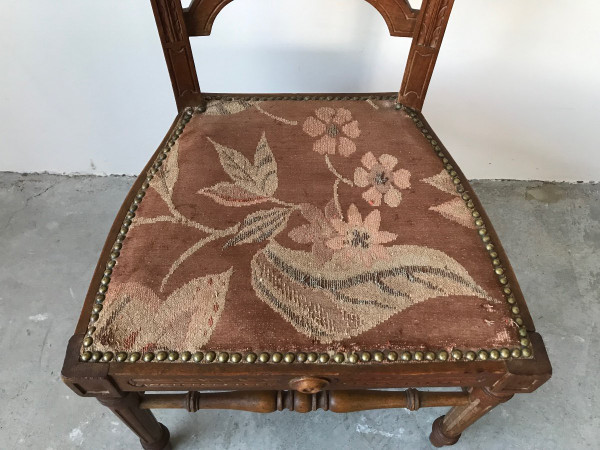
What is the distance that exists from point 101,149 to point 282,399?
0.82 meters

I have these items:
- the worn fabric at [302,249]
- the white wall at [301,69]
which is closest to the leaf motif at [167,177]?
the worn fabric at [302,249]

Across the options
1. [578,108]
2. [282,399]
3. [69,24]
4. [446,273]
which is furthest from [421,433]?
[69,24]

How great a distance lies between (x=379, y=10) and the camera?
66 centimetres

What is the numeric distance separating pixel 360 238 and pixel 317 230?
0.18ft

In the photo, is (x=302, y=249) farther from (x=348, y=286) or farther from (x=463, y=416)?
(x=463, y=416)

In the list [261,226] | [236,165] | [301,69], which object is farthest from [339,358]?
[301,69]

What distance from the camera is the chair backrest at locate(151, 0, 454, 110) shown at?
63 cm

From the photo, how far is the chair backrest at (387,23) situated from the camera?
63cm

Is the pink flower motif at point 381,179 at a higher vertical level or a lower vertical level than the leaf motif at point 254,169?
lower

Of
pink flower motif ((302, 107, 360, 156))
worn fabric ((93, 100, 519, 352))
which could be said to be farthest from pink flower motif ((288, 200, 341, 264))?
pink flower motif ((302, 107, 360, 156))

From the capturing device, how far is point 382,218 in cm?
59

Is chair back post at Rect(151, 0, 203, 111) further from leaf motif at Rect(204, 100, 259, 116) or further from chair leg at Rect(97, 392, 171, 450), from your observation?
chair leg at Rect(97, 392, 171, 450)

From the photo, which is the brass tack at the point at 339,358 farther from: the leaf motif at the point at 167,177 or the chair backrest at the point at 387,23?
the chair backrest at the point at 387,23

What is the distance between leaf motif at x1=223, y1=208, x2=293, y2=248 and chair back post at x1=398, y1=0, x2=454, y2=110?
0.29 m
